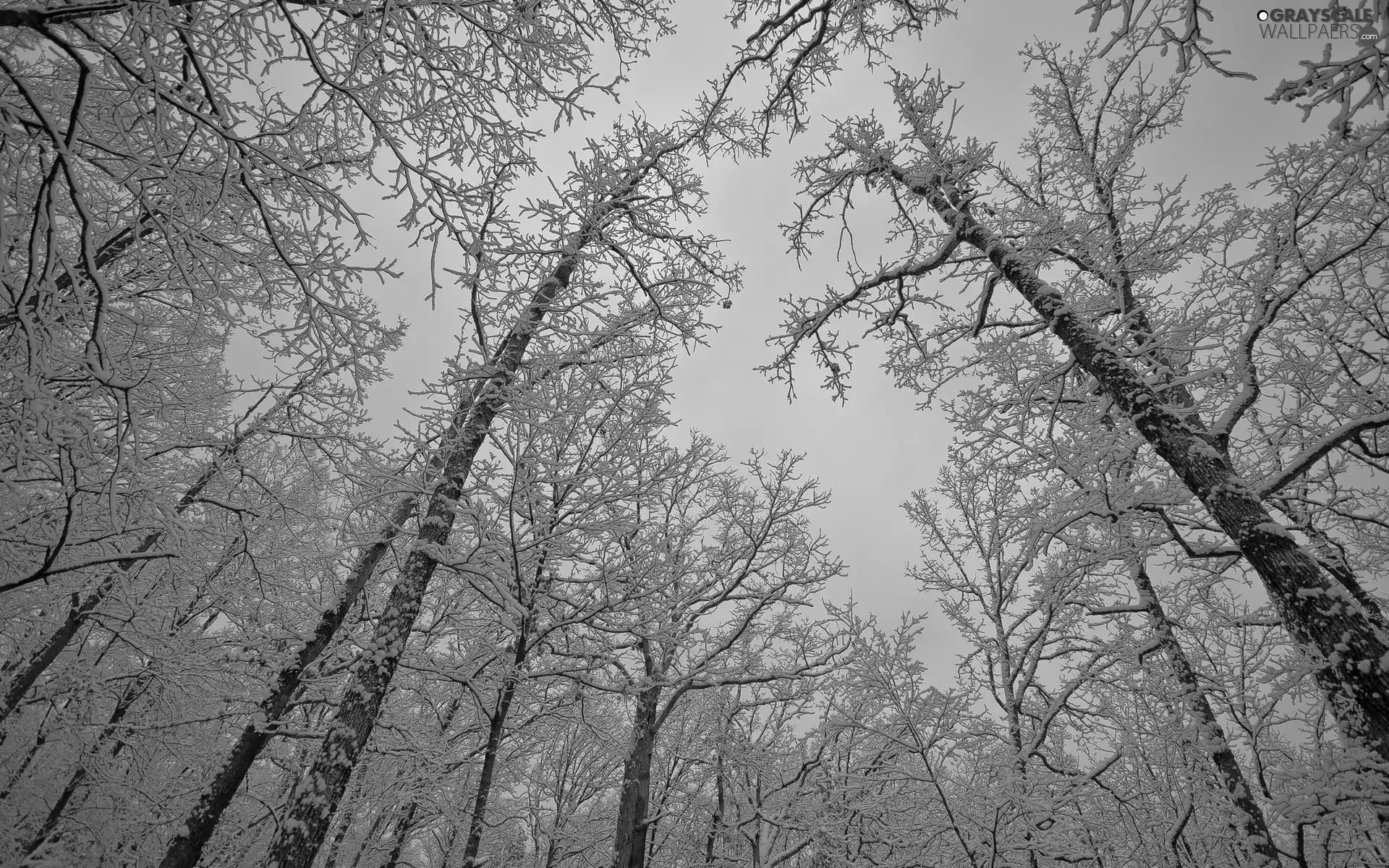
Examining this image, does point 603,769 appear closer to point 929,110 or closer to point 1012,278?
point 1012,278

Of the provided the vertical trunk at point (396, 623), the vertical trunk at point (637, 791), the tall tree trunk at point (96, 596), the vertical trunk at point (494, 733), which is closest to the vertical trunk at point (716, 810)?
the vertical trunk at point (637, 791)

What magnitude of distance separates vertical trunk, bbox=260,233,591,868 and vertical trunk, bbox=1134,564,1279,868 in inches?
324

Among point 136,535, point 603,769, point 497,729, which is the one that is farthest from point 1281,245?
point 603,769

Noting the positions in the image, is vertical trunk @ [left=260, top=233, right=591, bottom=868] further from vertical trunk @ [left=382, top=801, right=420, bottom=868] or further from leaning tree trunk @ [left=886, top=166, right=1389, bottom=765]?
vertical trunk @ [left=382, top=801, right=420, bottom=868]

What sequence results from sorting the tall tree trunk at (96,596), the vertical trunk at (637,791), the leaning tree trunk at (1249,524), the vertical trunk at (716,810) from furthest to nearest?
the vertical trunk at (716,810) < the vertical trunk at (637,791) < the tall tree trunk at (96,596) < the leaning tree trunk at (1249,524)

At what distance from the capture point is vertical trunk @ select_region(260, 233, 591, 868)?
4.35 metres

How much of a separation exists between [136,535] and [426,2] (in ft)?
19.3

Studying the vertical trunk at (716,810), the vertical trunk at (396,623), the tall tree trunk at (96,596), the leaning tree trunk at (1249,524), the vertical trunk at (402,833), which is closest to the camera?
the leaning tree trunk at (1249,524)

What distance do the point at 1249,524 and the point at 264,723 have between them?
895 cm

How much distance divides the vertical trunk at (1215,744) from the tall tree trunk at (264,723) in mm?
9296

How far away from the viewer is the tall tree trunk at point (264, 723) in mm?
5578

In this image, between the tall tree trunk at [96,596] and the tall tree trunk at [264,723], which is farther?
the tall tree trunk at [96,596]

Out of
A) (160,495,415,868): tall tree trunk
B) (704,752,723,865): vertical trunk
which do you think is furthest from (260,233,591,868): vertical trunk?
(704,752,723,865): vertical trunk

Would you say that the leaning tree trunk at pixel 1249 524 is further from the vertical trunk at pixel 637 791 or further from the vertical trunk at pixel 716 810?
the vertical trunk at pixel 716 810
